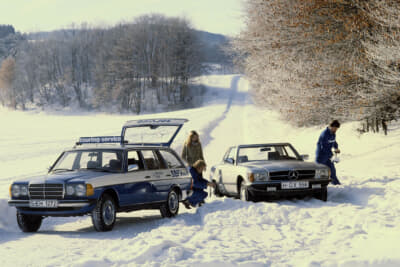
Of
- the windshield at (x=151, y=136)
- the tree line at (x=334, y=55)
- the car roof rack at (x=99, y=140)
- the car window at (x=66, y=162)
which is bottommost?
the windshield at (x=151, y=136)

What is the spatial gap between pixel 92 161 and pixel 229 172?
3.79 metres

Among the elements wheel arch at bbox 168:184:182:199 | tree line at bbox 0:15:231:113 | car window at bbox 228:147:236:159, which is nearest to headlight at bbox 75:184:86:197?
wheel arch at bbox 168:184:182:199

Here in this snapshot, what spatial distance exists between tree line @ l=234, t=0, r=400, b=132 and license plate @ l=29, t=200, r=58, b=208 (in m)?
9.68

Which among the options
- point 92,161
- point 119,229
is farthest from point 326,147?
point 119,229

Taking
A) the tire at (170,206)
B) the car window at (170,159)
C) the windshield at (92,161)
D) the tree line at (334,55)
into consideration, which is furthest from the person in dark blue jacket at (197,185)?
the tree line at (334,55)

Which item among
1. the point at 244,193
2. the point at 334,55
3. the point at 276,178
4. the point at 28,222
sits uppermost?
the point at 334,55

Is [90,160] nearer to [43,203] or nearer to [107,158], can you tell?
[107,158]

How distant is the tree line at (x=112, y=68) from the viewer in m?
91.4

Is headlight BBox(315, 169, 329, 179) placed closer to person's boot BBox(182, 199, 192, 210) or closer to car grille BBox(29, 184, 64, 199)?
person's boot BBox(182, 199, 192, 210)

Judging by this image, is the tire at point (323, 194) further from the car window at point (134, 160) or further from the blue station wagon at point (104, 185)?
the car window at point (134, 160)

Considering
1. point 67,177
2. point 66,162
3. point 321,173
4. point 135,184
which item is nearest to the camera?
point 67,177

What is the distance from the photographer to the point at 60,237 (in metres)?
9.03

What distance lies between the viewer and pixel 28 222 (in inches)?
387

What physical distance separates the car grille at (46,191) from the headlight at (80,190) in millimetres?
271
